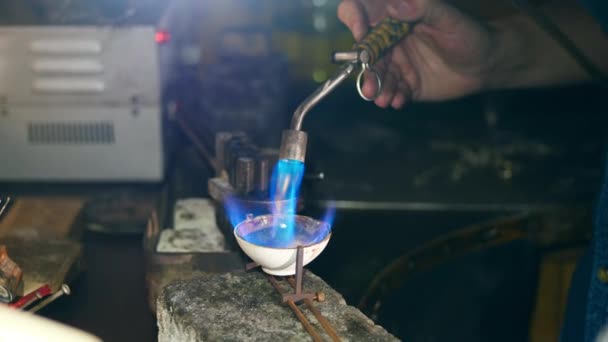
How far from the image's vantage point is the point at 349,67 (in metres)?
1.74

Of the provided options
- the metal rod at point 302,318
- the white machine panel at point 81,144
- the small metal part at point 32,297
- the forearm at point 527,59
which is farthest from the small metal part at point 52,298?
the forearm at point 527,59

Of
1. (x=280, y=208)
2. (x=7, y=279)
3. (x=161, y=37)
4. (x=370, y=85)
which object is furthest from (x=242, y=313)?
(x=161, y=37)

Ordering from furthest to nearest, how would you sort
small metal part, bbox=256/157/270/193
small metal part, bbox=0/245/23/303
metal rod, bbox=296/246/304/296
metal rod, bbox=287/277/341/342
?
small metal part, bbox=256/157/270/193
small metal part, bbox=0/245/23/303
metal rod, bbox=296/246/304/296
metal rod, bbox=287/277/341/342

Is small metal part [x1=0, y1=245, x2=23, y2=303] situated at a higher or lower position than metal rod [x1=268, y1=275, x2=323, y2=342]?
lower

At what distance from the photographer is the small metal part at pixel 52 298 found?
183cm

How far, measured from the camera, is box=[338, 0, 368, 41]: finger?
2.03 m

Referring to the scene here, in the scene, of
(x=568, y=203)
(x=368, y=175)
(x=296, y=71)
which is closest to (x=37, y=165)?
(x=368, y=175)

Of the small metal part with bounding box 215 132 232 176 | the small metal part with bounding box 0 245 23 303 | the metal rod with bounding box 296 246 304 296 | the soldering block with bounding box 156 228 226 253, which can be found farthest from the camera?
the small metal part with bounding box 215 132 232 176

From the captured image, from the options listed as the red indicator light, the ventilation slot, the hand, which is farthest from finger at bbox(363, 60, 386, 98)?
the ventilation slot

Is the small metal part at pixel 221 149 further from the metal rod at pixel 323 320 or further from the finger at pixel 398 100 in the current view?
the metal rod at pixel 323 320

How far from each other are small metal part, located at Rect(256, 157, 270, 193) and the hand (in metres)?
0.38

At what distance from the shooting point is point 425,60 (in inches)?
90.0

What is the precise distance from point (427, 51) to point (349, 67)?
0.63m

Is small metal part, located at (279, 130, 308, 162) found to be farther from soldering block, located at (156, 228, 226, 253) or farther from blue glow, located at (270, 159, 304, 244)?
soldering block, located at (156, 228, 226, 253)
